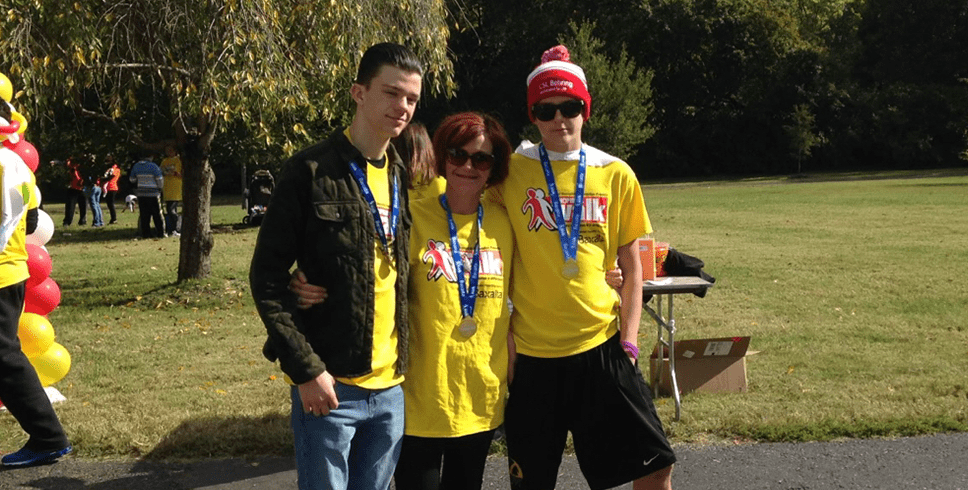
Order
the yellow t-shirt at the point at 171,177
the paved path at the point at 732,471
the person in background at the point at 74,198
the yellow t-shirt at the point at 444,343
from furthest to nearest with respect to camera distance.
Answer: the person in background at the point at 74,198, the yellow t-shirt at the point at 171,177, the paved path at the point at 732,471, the yellow t-shirt at the point at 444,343

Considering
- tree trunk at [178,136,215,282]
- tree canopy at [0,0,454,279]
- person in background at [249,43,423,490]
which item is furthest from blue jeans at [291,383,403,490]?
tree trunk at [178,136,215,282]

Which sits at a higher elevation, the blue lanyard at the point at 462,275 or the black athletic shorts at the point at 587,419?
the blue lanyard at the point at 462,275

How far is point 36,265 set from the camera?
6.24 meters

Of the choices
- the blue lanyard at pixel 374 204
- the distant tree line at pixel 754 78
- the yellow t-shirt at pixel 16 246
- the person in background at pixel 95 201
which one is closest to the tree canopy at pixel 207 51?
the yellow t-shirt at pixel 16 246

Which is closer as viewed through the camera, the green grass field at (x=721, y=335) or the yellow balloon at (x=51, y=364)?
the green grass field at (x=721, y=335)

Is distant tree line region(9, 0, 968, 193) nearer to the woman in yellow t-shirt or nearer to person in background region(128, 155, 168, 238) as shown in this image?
person in background region(128, 155, 168, 238)

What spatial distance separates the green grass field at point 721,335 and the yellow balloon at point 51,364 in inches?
9.0

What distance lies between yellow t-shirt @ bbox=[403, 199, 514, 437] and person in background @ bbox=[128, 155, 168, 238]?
1678 cm

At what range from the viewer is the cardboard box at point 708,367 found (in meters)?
6.42

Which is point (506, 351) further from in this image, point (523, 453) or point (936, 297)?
point (936, 297)

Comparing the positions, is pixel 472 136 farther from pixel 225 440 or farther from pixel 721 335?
pixel 721 335

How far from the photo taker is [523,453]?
350cm

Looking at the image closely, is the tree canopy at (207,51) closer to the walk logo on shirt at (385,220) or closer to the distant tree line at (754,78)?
the walk logo on shirt at (385,220)

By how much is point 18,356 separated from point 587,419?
120 inches
